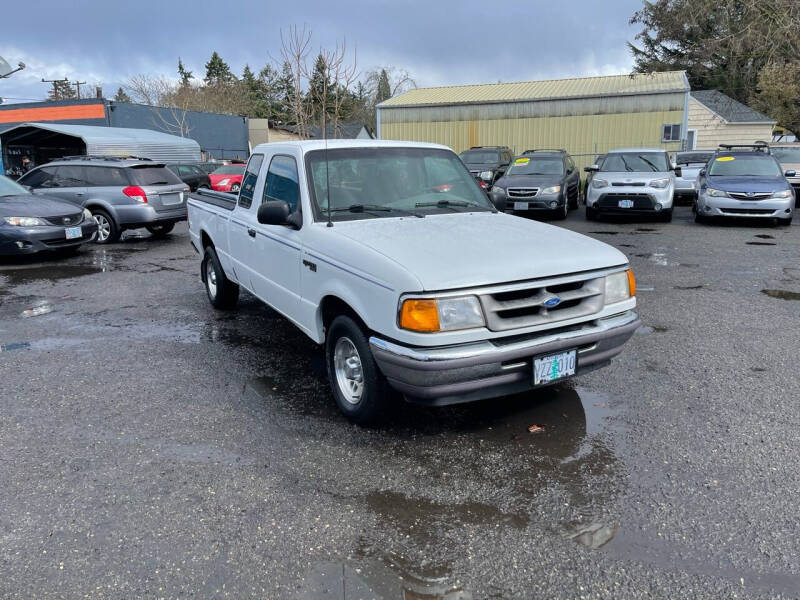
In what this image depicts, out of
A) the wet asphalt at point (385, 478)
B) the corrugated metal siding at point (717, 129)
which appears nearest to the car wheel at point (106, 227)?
the wet asphalt at point (385, 478)

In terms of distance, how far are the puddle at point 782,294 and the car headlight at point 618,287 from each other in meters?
4.52

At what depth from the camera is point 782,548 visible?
109 inches

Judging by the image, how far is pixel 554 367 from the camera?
12.0 ft

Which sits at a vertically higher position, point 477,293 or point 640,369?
point 477,293

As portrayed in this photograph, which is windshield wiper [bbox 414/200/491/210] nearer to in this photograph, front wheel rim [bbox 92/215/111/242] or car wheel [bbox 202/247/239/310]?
car wheel [bbox 202/247/239/310]

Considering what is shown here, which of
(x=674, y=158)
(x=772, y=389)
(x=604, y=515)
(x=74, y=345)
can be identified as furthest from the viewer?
(x=674, y=158)

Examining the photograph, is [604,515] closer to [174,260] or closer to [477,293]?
[477,293]

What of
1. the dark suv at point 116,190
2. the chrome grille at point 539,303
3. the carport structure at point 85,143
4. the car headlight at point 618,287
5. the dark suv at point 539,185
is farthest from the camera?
the carport structure at point 85,143

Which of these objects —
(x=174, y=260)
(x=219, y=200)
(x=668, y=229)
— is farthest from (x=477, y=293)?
(x=668, y=229)

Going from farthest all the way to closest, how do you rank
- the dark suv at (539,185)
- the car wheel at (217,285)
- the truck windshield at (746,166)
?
the dark suv at (539,185), the truck windshield at (746,166), the car wheel at (217,285)

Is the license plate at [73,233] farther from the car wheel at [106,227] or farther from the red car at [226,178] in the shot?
the red car at [226,178]

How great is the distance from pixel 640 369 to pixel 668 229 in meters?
9.79

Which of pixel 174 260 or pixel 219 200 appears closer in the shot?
pixel 219 200

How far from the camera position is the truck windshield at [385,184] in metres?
4.58
